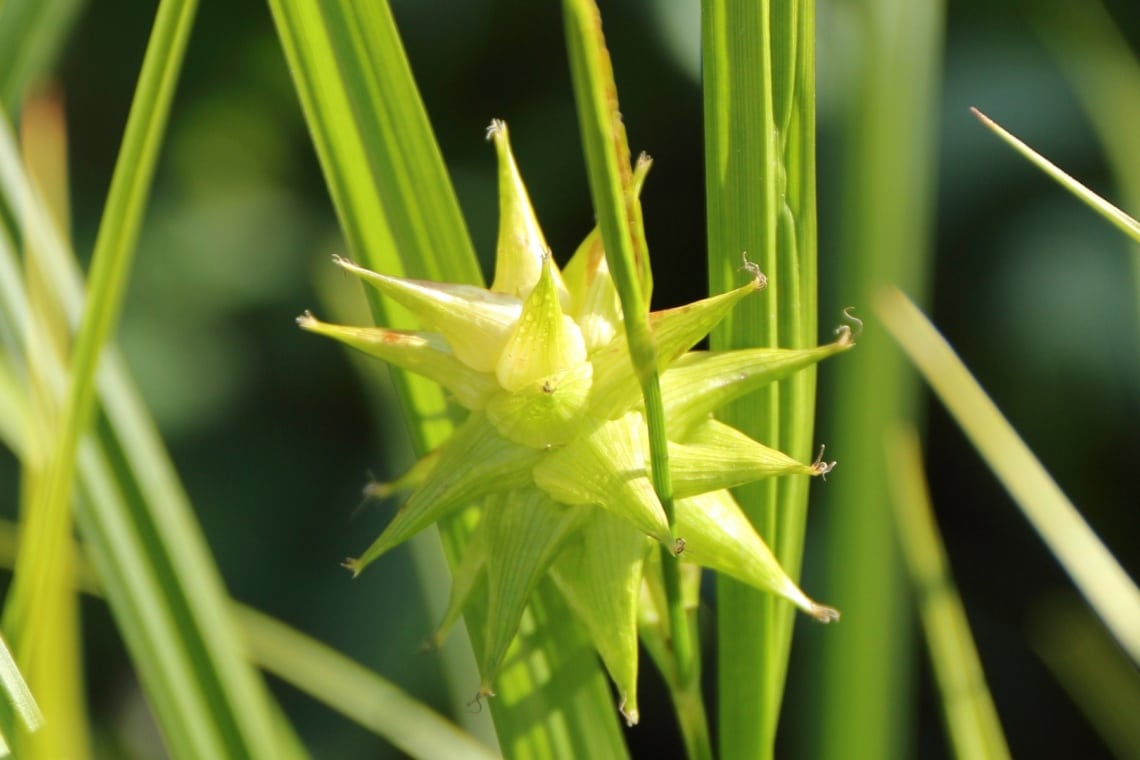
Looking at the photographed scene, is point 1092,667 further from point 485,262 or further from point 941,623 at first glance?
point 485,262

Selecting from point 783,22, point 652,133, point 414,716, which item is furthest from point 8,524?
point 783,22

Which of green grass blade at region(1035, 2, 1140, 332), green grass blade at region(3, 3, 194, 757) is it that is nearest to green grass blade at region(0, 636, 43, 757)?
green grass blade at region(3, 3, 194, 757)

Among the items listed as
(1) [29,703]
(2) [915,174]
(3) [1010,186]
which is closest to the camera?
(1) [29,703]

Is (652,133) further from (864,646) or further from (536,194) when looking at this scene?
(864,646)

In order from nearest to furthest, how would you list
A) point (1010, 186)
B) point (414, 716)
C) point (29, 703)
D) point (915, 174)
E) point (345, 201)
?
point (29, 703)
point (345, 201)
point (915, 174)
point (414, 716)
point (1010, 186)

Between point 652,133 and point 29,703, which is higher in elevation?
point 652,133

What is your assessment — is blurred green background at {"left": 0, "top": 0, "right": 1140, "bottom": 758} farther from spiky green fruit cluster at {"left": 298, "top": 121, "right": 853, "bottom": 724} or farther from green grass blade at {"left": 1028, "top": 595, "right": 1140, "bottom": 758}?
spiky green fruit cluster at {"left": 298, "top": 121, "right": 853, "bottom": 724}

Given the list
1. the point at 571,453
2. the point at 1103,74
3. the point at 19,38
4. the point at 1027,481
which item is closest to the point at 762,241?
the point at 571,453
